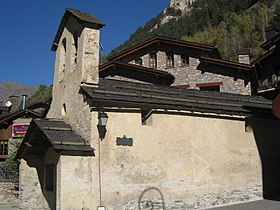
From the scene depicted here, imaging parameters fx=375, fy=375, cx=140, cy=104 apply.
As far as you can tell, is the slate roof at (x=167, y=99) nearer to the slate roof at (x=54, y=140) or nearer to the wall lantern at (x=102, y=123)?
the wall lantern at (x=102, y=123)

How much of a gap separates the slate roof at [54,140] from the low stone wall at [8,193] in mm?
5279

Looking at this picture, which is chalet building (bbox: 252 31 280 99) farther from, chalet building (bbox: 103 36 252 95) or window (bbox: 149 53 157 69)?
window (bbox: 149 53 157 69)

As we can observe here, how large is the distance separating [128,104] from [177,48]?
17.8m

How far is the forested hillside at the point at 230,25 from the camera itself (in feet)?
194

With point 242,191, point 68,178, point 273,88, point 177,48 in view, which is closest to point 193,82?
point 177,48

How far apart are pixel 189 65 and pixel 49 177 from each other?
675 inches

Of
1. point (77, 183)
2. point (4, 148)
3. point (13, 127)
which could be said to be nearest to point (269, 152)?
point (77, 183)

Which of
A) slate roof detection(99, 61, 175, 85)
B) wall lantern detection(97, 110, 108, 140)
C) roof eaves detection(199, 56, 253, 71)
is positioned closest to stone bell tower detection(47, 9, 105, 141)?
wall lantern detection(97, 110, 108, 140)

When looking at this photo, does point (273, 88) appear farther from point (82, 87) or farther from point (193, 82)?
point (82, 87)

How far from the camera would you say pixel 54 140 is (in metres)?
11.6

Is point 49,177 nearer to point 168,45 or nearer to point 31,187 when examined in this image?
point 31,187

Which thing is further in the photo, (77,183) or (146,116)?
(146,116)

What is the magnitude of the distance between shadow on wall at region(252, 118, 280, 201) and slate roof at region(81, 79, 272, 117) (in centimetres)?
58

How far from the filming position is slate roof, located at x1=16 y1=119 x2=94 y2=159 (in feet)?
37.9
